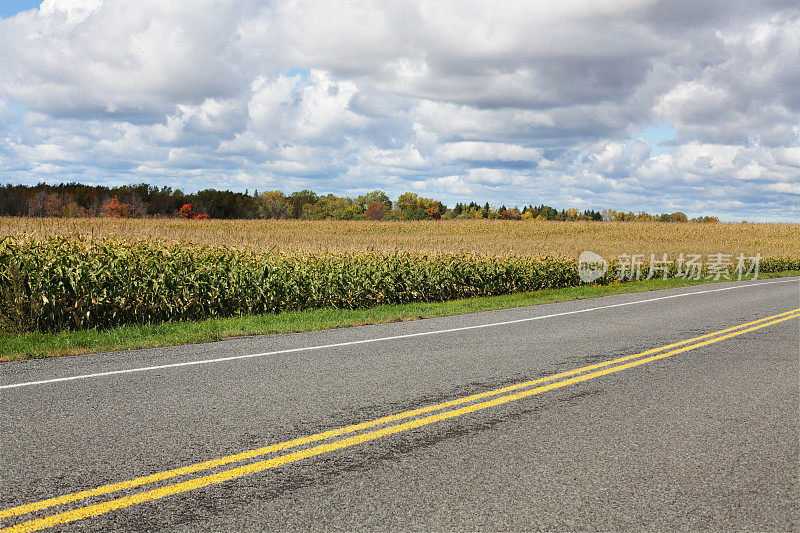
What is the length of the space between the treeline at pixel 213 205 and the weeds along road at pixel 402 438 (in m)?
65.3

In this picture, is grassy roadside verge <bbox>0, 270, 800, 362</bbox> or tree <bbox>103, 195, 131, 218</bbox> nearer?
grassy roadside verge <bbox>0, 270, 800, 362</bbox>

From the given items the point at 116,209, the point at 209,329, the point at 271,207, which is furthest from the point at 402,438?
the point at 271,207

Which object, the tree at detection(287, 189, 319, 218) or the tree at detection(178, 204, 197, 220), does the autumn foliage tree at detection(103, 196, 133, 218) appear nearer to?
the tree at detection(178, 204, 197, 220)

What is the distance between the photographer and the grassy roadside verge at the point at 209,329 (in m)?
8.85

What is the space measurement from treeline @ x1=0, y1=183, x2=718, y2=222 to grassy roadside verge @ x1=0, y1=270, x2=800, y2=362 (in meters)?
60.0

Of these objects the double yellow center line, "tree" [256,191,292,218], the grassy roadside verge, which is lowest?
the grassy roadside verge

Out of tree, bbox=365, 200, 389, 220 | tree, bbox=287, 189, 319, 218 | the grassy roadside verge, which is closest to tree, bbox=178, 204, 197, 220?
tree, bbox=287, 189, 319, 218

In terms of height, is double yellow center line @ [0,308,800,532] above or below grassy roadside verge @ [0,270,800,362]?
above

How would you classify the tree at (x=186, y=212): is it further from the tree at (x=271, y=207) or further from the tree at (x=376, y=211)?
the tree at (x=376, y=211)

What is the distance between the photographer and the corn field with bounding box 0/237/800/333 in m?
11.0

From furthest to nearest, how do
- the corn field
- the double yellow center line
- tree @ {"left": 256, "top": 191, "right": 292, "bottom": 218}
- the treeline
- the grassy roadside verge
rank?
1. tree @ {"left": 256, "top": 191, "right": 292, "bottom": 218}
2. the treeline
3. the corn field
4. the grassy roadside verge
5. the double yellow center line

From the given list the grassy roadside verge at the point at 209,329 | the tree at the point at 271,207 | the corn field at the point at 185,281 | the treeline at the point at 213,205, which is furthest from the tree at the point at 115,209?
the grassy roadside verge at the point at 209,329

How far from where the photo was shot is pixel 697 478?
432 cm

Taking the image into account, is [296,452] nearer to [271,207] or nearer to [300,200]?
[271,207]
